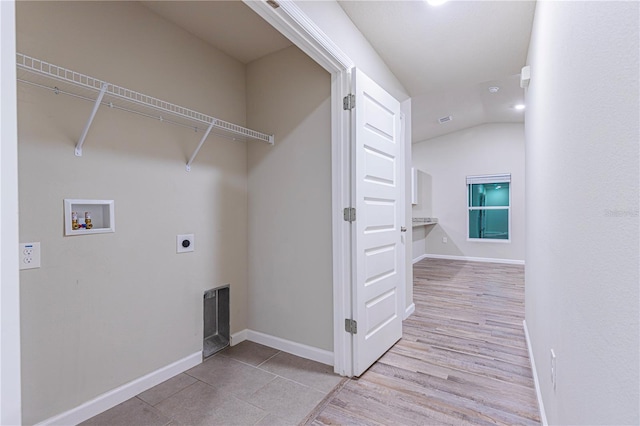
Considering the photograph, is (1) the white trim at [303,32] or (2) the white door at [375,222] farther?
(2) the white door at [375,222]

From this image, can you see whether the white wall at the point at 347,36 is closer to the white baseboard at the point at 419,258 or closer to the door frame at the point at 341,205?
the door frame at the point at 341,205

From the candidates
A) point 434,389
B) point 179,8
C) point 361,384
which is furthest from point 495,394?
point 179,8

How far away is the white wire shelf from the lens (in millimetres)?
1419

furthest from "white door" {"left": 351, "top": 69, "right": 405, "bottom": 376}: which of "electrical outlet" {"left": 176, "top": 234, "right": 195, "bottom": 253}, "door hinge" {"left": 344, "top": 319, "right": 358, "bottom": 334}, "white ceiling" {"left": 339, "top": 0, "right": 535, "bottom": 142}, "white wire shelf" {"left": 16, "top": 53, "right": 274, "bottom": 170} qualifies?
"electrical outlet" {"left": 176, "top": 234, "right": 195, "bottom": 253}

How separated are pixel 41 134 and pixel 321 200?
1.63 m

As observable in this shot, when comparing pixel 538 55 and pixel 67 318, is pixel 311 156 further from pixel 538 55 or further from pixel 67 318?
pixel 67 318

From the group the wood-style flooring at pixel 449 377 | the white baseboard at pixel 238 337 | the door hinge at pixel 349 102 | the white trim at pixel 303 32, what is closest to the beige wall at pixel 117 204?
the white baseboard at pixel 238 337

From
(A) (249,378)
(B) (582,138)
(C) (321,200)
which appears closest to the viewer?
(B) (582,138)

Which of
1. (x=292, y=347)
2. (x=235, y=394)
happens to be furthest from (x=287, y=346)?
(x=235, y=394)

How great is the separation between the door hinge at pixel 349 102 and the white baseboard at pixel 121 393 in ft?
6.84

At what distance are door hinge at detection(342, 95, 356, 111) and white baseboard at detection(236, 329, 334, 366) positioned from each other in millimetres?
1767

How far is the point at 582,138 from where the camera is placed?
900 mm

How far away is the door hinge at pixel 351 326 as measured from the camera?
209cm

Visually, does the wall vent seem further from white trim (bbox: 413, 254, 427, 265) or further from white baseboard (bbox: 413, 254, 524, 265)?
white baseboard (bbox: 413, 254, 524, 265)
